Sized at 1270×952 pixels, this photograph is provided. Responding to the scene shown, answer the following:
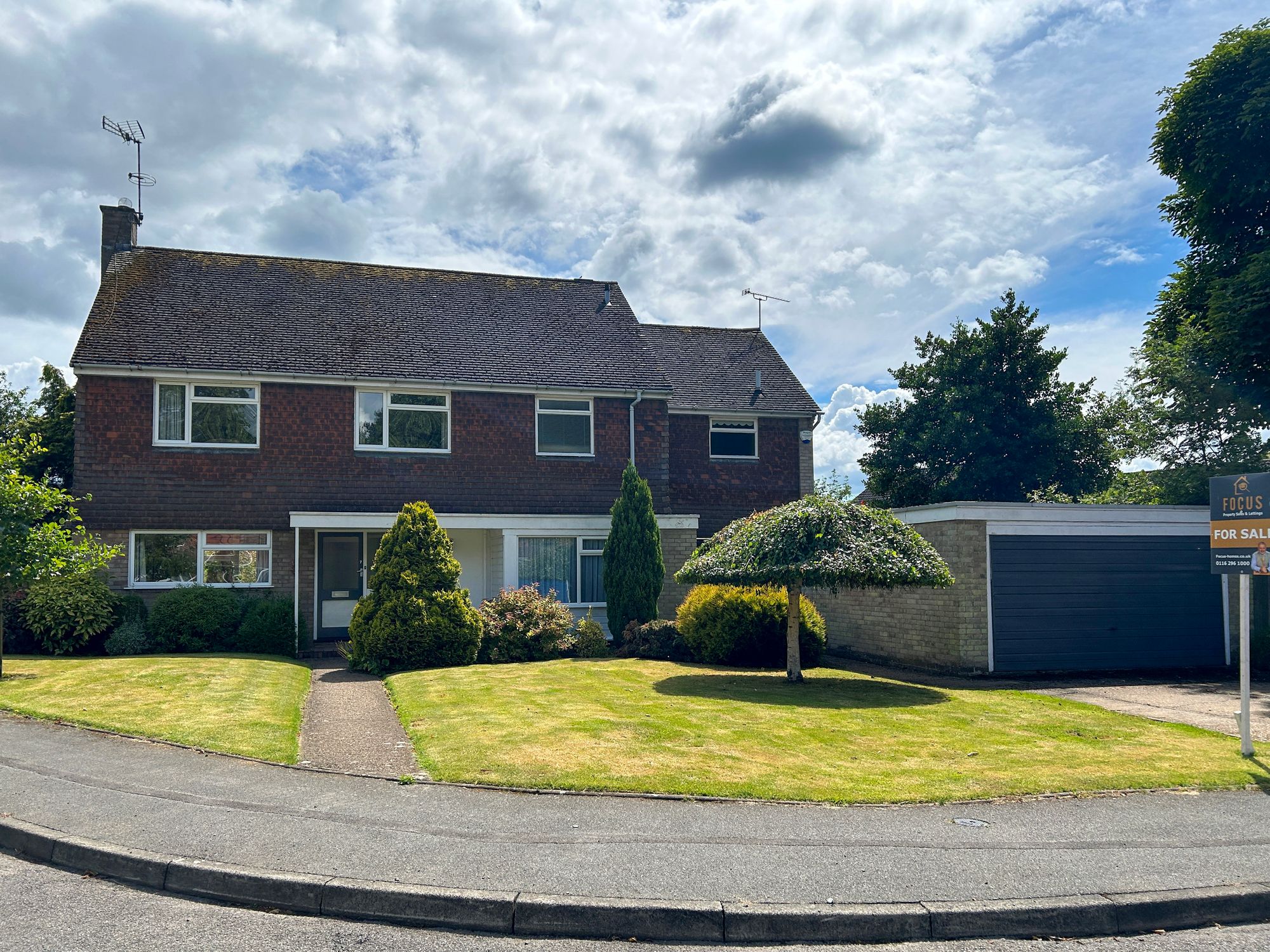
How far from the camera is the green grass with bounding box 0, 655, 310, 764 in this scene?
31.4 ft

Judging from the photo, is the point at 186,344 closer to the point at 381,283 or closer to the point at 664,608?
the point at 381,283

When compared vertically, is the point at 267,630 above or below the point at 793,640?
below

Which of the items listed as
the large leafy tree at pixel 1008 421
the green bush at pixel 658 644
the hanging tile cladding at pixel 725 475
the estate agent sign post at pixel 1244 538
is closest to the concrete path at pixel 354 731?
the green bush at pixel 658 644

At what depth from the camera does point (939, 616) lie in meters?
16.3

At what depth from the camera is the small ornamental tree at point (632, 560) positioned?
18.9 m

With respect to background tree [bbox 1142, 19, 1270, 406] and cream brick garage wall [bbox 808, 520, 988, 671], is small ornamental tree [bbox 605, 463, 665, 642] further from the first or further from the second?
background tree [bbox 1142, 19, 1270, 406]

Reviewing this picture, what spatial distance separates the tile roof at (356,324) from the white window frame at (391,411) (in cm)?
38

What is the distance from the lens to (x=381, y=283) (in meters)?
22.7

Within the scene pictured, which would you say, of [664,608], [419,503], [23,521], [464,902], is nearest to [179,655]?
[23,521]

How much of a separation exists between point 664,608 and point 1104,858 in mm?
14541

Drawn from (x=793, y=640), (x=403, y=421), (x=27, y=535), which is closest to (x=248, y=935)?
(x=793, y=640)

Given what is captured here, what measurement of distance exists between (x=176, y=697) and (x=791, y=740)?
7340 millimetres

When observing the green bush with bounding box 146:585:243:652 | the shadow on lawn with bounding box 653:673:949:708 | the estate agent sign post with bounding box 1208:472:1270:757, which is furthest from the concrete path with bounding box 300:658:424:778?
the estate agent sign post with bounding box 1208:472:1270:757

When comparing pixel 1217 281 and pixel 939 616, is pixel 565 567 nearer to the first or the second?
pixel 939 616
